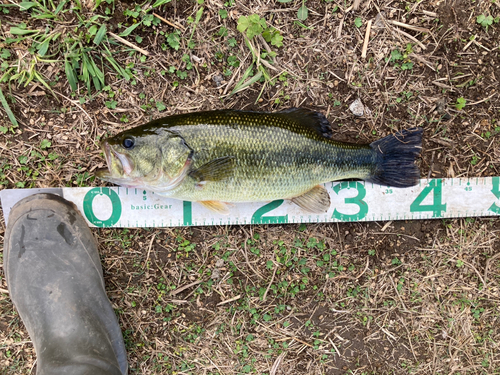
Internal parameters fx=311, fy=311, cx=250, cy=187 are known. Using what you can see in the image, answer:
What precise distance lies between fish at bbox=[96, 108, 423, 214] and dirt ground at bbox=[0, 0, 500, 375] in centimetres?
37

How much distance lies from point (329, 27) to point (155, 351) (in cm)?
382

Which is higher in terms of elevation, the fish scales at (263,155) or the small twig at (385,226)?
the fish scales at (263,155)

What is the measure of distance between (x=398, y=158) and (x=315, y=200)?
90cm

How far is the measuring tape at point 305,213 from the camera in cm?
314

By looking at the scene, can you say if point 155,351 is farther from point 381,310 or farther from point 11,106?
point 11,106

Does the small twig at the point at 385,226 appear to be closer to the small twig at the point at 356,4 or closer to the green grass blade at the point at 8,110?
the small twig at the point at 356,4

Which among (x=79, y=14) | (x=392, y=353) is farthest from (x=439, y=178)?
(x=79, y=14)

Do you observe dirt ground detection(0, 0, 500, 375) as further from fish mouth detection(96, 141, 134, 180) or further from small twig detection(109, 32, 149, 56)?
fish mouth detection(96, 141, 134, 180)

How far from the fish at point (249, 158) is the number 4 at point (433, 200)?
1.03ft

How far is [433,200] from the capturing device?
326 centimetres

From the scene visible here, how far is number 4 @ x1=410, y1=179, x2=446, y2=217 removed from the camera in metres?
3.26

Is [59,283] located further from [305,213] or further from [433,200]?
[433,200]

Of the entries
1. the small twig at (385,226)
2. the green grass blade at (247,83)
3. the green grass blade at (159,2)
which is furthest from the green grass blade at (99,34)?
the small twig at (385,226)

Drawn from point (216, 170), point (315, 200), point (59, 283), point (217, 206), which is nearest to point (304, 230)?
point (315, 200)
